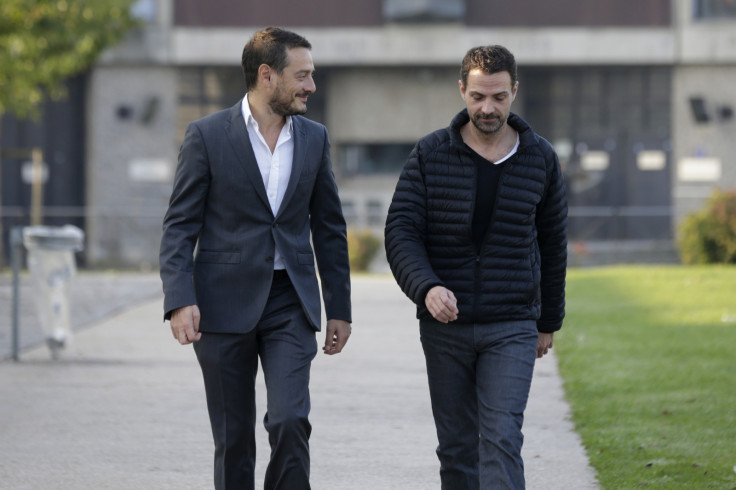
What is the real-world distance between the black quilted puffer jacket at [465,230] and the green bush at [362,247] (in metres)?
17.3

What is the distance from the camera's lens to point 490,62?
5203 mm

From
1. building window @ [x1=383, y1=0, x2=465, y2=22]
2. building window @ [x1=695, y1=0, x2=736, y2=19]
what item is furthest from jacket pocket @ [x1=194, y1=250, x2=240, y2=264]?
building window @ [x1=695, y1=0, x2=736, y2=19]

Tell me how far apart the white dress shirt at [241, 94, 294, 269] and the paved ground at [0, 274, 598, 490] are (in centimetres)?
196

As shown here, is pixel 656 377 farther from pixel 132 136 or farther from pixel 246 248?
pixel 132 136

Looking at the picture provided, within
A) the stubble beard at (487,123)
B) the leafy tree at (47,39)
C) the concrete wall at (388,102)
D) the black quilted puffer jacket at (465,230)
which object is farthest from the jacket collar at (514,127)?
the concrete wall at (388,102)

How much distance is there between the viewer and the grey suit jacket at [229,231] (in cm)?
540

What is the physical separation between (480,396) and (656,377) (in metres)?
5.30

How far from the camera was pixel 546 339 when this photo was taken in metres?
5.64

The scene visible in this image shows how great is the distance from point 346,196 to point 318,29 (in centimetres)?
378

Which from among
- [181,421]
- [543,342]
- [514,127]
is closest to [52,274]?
[181,421]

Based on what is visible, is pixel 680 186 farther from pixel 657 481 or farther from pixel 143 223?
pixel 657 481

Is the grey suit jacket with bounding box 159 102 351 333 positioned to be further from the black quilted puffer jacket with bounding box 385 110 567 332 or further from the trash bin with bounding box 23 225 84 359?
the trash bin with bounding box 23 225 84 359

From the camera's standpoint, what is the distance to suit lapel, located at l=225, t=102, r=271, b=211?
543 cm

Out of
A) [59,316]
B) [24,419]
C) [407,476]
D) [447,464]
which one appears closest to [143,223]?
[59,316]
